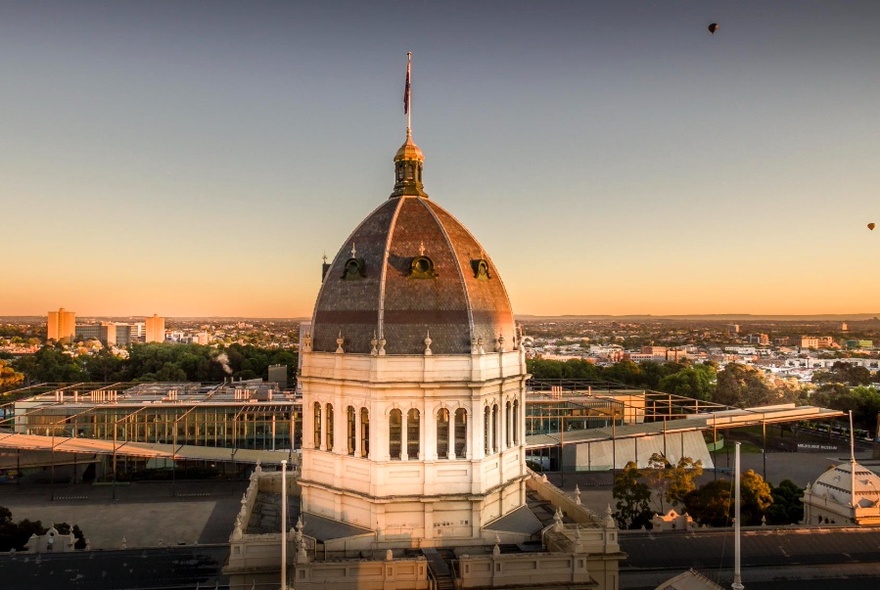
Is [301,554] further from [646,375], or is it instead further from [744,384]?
[646,375]

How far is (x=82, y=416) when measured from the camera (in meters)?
86.1

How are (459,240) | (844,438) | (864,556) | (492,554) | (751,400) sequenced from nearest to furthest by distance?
(492,554)
(459,240)
(864,556)
(844,438)
(751,400)

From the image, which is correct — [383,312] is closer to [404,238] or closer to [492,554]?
[404,238]

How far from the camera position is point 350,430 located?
3316 cm

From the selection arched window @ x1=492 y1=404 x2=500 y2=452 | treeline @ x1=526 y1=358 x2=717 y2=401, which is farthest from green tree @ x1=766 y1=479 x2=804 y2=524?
treeline @ x1=526 y1=358 x2=717 y2=401

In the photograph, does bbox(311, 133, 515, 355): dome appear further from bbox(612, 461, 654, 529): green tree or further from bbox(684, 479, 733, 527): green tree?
bbox(684, 479, 733, 527): green tree

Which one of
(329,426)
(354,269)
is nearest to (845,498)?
(329,426)

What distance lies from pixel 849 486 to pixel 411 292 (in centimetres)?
3725

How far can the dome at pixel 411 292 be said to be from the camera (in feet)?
107

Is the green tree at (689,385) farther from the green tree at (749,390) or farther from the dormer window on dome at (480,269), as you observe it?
the dormer window on dome at (480,269)

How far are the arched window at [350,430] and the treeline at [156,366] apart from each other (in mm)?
129472

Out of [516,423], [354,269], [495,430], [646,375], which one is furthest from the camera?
[646,375]

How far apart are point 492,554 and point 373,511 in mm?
5958

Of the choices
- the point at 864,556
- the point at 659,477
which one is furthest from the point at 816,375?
the point at 864,556
